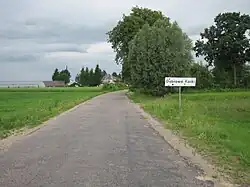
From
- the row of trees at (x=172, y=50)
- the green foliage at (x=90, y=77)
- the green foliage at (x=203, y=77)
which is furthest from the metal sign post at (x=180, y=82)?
the green foliage at (x=90, y=77)

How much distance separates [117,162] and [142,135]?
6321 mm

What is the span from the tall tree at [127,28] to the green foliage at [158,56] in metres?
14.6

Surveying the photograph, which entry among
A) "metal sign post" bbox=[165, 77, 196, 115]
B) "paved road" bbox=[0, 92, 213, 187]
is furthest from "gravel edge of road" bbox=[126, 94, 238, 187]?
"metal sign post" bbox=[165, 77, 196, 115]

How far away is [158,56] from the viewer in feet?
169

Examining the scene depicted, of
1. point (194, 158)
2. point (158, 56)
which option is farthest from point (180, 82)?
point (158, 56)

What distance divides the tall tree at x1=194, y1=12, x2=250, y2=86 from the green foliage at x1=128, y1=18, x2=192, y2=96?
24.6 m

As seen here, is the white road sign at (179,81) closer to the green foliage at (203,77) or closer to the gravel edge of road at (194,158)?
the gravel edge of road at (194,158)

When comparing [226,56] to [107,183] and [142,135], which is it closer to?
[142,135]

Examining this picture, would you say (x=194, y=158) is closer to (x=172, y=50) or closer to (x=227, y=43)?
(x=172, y=50)

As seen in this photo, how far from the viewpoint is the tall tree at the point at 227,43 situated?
76.9 metres

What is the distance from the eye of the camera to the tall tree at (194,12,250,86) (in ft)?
252

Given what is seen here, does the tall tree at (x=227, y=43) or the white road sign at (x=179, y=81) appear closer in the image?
the white road sign at (x=179, y=81)

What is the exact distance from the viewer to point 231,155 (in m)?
11.4

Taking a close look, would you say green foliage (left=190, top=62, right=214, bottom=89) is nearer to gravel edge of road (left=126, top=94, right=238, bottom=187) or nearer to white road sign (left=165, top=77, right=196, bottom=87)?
white road sign (left=165, top=77, right=196, bottom=87)
